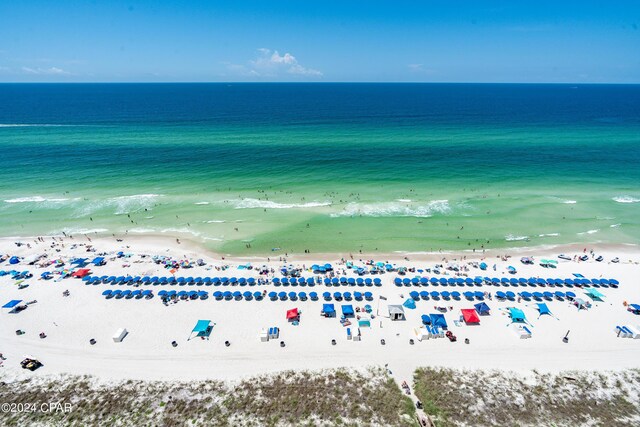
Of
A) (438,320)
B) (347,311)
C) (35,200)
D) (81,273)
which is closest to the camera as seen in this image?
(438,320)

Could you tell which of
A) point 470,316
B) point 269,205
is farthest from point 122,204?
point 470,316

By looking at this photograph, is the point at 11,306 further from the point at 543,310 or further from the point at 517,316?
the point at 543,310

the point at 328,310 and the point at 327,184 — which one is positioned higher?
the point at 327,184

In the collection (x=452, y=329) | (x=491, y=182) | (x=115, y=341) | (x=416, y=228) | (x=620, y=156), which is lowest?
(x=115, y=341)

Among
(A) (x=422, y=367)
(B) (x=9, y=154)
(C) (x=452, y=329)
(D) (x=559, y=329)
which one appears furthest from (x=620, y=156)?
(B) (x=9, y=154)

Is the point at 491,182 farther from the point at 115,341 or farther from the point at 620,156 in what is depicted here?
the point at 115,341

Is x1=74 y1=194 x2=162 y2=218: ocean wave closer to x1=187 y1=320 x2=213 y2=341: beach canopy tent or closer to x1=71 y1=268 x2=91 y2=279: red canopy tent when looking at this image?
x1=71 y1=268 x2=91 y2=279: red canopy tent
